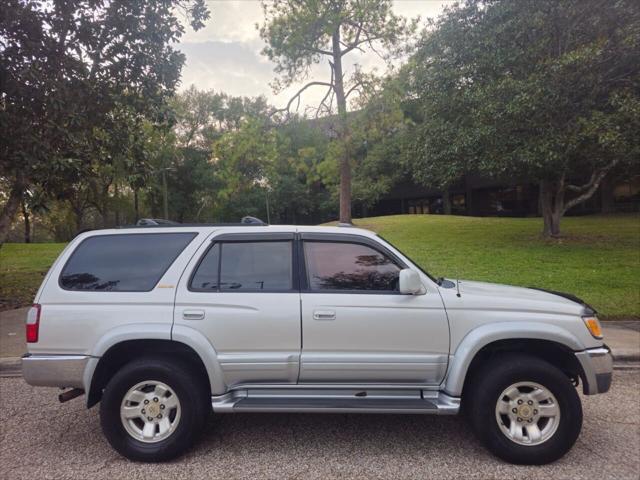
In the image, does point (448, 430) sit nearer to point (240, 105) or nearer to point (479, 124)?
point (479, 124)

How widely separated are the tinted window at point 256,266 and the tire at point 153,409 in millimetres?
832

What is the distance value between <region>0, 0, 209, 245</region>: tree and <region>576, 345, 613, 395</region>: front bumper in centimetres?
804

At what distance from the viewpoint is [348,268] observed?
3809 millimetres

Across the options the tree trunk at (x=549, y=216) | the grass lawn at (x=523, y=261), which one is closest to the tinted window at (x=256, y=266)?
the grass lawn at (x=523, y=261)

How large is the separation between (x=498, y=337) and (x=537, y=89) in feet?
36.4

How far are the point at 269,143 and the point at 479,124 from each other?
8813 mm

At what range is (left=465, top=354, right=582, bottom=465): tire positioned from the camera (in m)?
3.37

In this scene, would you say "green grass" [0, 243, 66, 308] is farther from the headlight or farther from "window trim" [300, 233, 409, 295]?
the headlight

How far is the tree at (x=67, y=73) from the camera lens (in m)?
7.77

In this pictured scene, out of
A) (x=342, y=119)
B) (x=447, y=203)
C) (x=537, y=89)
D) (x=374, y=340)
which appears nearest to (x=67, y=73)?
(x=374, y=340)

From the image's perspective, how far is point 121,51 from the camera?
8781 millimetres

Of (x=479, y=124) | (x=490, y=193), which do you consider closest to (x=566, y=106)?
(x=479, y=124)

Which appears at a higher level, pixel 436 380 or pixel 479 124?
pixel 479 124

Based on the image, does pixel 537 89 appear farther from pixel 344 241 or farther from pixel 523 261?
pixel 344 241
